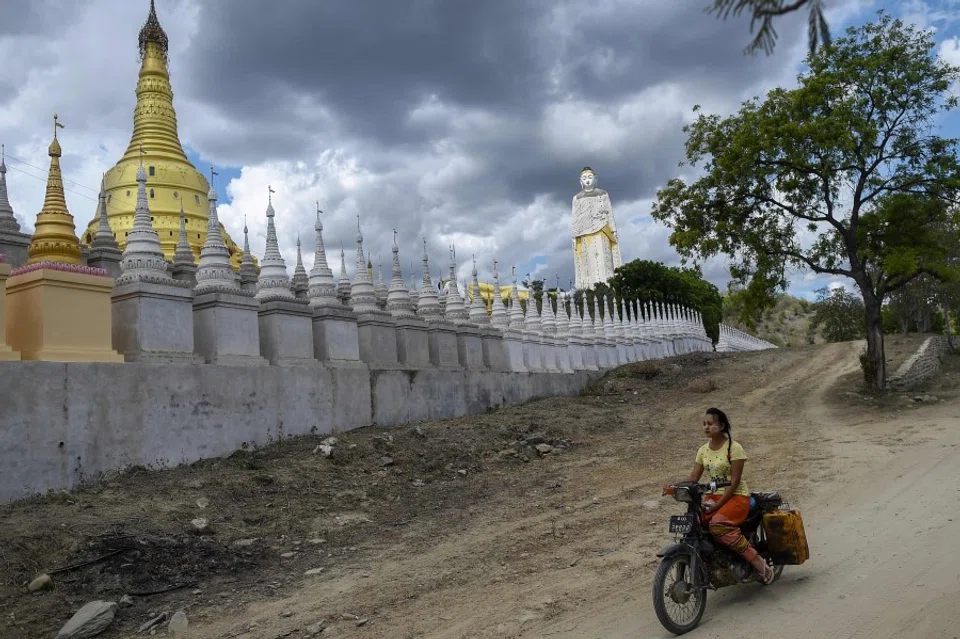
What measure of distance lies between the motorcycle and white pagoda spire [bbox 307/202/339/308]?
317 inches

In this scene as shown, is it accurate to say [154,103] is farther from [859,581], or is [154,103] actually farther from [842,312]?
[842,312]

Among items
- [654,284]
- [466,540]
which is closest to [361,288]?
[466,540]

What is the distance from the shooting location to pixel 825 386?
21.1 metres

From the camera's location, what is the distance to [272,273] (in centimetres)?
1163

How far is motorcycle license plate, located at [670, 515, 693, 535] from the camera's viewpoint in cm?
541

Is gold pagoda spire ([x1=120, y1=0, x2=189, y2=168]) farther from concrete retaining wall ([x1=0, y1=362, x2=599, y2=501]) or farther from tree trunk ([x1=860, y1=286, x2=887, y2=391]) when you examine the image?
tree trunk ([x1=860, y1=286, x2=887, y2=391])

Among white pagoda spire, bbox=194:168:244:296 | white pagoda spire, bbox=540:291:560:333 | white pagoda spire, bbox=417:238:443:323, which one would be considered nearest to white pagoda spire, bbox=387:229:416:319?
white pagoda spire, bbox=417:238:443:323

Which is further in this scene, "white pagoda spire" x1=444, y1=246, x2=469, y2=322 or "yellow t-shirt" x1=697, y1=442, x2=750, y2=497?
"white pagoda spire" x1=444, y1=246, x2=469, y2=322

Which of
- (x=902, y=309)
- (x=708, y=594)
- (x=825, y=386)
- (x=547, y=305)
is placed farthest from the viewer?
(x=902, y=309)

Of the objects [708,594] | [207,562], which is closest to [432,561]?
[207,562]

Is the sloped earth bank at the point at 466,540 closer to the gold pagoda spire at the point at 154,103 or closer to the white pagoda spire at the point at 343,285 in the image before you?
the white pagoda spire at the point at 343,285

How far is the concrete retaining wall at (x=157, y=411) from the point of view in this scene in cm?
766

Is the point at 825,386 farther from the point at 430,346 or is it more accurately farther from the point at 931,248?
the point at 430,346

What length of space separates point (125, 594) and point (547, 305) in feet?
56.1
